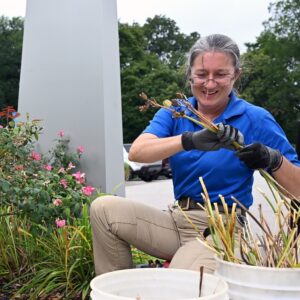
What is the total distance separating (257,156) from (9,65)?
38.4m

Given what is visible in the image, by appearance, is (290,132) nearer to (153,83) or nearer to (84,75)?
(153,83)

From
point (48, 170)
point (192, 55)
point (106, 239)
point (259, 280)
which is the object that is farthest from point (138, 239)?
point (48, 170)

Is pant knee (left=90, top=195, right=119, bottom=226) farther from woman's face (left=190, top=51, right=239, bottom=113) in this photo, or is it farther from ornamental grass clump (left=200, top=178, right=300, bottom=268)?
ornamental grass clump (left=200, top=178, right=300, bottom=268)

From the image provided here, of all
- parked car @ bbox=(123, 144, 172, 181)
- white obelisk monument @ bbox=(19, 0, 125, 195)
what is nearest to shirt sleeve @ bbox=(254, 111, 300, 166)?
white obelisk monument @ bbox=(19, 0, 125, 195)

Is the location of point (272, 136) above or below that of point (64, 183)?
above

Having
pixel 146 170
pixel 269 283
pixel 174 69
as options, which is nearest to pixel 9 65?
pixel 174 69

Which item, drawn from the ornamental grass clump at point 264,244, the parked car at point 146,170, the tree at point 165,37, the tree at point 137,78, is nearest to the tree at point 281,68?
the tree at point 137,78

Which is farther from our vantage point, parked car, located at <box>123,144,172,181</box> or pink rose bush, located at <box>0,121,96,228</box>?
parked car, located at <box>123,144,172,181</box>

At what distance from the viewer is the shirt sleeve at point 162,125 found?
228 centimetres

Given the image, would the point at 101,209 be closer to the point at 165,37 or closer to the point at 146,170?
the point at 146,170

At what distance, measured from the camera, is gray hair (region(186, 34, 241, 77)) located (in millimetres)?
2168

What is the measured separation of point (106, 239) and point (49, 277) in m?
0.82

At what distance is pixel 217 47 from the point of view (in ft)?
7.11

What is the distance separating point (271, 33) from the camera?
4203cm
